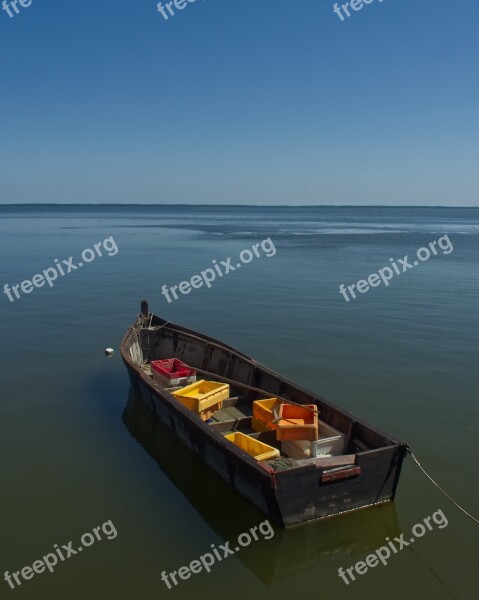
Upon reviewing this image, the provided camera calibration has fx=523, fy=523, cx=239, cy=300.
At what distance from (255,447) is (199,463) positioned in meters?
1.56

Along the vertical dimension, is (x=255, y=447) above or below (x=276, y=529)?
above

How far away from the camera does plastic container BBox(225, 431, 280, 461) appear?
31.8 feet

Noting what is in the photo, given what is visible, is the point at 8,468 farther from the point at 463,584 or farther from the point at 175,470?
the point at 463,584

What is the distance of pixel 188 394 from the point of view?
12.7 metres

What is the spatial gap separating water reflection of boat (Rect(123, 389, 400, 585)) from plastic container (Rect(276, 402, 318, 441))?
150 cm

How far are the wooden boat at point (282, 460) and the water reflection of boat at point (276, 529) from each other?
0.66ft

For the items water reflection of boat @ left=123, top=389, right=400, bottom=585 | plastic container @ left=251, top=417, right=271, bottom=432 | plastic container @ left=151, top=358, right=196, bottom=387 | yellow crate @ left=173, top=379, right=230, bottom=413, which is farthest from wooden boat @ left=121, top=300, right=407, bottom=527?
plastic container @ left=151, top=358, right=196, bottom=387

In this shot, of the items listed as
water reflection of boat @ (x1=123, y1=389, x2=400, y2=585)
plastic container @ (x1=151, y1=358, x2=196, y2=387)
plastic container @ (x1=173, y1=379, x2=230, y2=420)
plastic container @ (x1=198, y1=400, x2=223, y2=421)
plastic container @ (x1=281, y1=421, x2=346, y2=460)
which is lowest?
water reflection of boat @ (x1=123, y1=389, x2=400, y2=585)

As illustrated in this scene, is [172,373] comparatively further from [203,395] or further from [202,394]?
[203,395]

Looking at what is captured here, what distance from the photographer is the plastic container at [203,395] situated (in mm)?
11609

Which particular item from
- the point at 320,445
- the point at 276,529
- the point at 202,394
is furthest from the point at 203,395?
the point at 276,529

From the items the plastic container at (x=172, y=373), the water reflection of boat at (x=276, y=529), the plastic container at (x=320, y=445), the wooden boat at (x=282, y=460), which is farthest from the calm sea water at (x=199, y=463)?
the plastic container at (x=320, y=445)

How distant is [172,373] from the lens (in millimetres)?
13836

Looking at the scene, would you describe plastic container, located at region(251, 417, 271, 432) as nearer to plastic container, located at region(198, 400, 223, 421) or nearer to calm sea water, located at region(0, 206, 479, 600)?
plastic container, located at region(198, 400, 223, 421)
